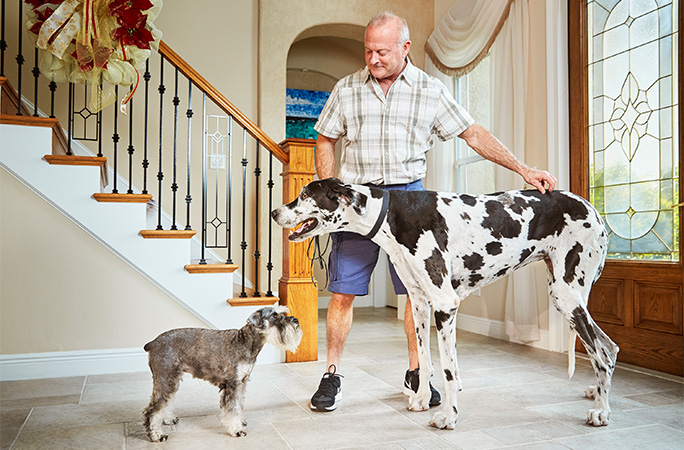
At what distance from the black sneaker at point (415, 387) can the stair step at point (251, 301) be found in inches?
43.3

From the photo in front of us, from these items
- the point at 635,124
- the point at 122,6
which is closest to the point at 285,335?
the point at 122,6

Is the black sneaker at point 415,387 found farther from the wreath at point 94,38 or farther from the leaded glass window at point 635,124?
the wreath at point 94,38

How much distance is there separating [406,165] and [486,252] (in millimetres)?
585

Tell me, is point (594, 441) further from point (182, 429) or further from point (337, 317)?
point (182, 429)

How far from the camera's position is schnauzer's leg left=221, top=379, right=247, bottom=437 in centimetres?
196

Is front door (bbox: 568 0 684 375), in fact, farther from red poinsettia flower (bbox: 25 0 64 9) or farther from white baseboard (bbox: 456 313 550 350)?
red poinsettia flower (bbox: 25 0 64 9)

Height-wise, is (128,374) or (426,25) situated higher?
(426,25)

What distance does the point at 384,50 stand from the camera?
2.31m

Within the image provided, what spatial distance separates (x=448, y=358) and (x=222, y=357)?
0.82 m

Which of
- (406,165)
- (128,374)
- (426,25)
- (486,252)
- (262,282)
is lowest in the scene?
(128,374)

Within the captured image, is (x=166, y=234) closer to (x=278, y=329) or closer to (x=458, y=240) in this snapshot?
(x=278, y=329)

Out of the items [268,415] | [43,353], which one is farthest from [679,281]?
[43,353]

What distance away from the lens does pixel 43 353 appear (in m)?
2.89

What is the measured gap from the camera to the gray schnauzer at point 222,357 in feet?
6.43
